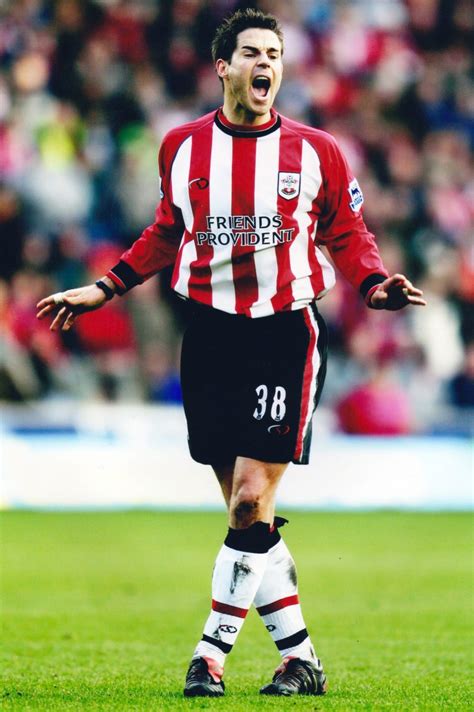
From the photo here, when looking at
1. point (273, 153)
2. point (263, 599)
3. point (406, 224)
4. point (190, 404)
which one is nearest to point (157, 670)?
point (263, 599)

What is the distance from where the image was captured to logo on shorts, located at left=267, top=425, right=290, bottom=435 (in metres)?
5.57

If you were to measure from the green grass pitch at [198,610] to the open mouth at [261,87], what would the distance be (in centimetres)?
225

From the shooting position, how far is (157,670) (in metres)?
6.19

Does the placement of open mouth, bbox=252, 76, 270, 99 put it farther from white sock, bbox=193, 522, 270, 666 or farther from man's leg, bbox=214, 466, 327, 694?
white sock, bbox=193, 522, 270, 666

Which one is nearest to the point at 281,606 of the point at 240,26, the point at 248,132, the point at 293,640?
the point at 293,640

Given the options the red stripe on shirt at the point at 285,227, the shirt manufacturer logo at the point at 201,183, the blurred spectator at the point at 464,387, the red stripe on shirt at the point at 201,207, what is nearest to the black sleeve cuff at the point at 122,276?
the red stripe on shirt at the point at 201,207

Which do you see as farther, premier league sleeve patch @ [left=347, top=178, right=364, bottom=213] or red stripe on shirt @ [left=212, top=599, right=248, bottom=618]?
premier league sleeve patch @ [left=347, top=178, right=364, bottom=213]

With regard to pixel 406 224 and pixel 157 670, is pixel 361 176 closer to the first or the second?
pixel 406 224

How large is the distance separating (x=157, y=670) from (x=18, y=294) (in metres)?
8.84

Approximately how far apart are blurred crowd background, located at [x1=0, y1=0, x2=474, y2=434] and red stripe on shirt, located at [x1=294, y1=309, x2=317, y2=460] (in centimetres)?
866

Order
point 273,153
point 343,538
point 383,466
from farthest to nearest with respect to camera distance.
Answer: point 383,466, point 343,538, point 273,153

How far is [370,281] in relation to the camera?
5758 millimetres

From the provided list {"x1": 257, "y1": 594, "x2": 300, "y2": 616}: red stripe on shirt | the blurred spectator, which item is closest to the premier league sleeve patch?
{"x1": 257, "y1": 594, "x2": 300, "y2": 616}: red stripe on shirt

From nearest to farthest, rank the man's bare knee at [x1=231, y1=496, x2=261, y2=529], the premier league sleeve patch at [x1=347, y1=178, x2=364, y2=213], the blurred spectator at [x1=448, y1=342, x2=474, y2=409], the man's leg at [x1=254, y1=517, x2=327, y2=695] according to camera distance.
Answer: the man's bare knee at [x1=231, y1=496, x2=261, y2=529], the man's leg at [x1=254, y1=517, x2=327, y2=695], the premier league sleeve patch at [x1=347, y1=178, x2=364, y2=213], the blurred spectator at [x1=448, y1=342, x2=474, y2=409]
